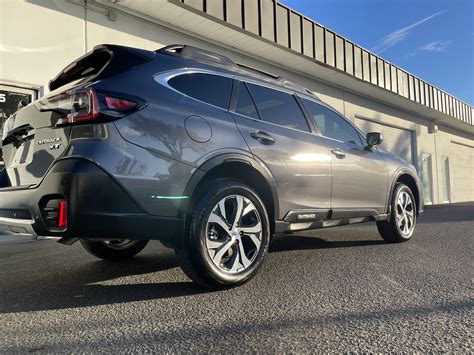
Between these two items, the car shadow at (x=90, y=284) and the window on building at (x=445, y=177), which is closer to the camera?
the car shadow at (x=90, y=284)

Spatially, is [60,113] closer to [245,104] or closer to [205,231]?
[205,231]

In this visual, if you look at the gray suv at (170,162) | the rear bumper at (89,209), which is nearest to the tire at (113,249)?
the gray suv at (170,162)

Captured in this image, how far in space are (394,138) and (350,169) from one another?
46.7 ft

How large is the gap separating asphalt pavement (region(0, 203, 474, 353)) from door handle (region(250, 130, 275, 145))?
1.14 metres

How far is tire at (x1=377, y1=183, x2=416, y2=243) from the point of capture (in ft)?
16.4

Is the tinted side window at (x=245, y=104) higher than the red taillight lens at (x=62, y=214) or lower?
higher

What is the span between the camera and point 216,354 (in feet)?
6.26

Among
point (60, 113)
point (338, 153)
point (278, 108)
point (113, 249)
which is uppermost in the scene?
point (278, 108)

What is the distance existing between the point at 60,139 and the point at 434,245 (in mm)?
4386

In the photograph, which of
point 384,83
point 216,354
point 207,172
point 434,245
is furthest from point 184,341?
point 384,83

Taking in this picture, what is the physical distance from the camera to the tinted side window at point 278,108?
11.9 ft

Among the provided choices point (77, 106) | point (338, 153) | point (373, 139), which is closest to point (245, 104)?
point (338, 153)

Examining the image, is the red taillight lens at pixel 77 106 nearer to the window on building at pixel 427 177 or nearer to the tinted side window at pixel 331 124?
the tinted side window at pixel 331 124

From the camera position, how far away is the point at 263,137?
338 centimetres
